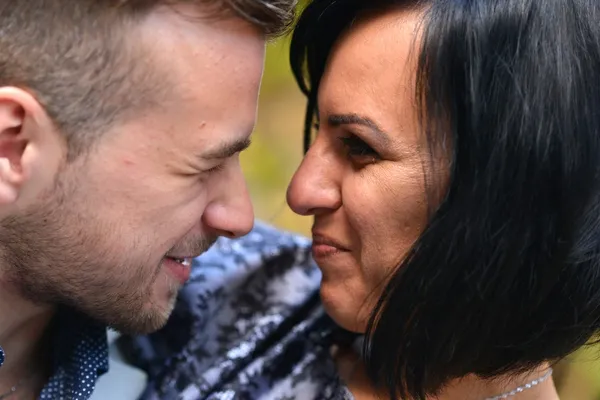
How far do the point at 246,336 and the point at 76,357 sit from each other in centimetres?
24

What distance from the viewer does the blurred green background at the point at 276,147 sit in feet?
6.84

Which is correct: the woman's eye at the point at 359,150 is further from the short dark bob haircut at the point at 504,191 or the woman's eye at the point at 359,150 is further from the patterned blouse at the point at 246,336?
the patterned blouse at the point at 246,336

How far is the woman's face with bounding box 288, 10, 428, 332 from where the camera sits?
940 millimetres

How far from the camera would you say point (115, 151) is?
2.96 feet

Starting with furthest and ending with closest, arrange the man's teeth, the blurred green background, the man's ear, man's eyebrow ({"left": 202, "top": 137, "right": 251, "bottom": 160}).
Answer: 1. the blurred green background
2. the man's teeth
3. man's eyebrow ({"left": 202, "top": 137, "right": 251, "bottom": 160})
4. the man's ear

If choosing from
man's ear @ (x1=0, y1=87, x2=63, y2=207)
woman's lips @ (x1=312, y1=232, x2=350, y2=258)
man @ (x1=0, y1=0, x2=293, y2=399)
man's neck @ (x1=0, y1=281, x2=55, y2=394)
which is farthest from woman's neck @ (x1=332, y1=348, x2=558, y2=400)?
man's ear @ (x1=0, y1=87, x2=63, y2=207)

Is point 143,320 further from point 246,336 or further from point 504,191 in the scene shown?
point 504,191

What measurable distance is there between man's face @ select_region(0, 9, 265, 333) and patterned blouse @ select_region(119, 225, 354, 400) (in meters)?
0.13

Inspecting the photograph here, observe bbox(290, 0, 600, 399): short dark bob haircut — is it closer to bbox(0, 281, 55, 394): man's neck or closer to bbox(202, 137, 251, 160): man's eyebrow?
bbox(202, 137, 251, 160): man's eyebrow

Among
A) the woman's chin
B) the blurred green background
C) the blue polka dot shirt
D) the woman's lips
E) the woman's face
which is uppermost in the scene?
the woman's face

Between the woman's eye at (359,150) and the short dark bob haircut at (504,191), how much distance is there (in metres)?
0.09

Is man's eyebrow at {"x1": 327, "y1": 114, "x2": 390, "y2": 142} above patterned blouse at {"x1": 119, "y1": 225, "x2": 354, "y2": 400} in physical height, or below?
above

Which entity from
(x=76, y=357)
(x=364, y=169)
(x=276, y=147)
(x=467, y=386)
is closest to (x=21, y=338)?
(x=76, y=357)

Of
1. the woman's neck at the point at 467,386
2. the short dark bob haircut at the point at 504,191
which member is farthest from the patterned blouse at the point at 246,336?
the short dark bob haircut at the point at 504,191
